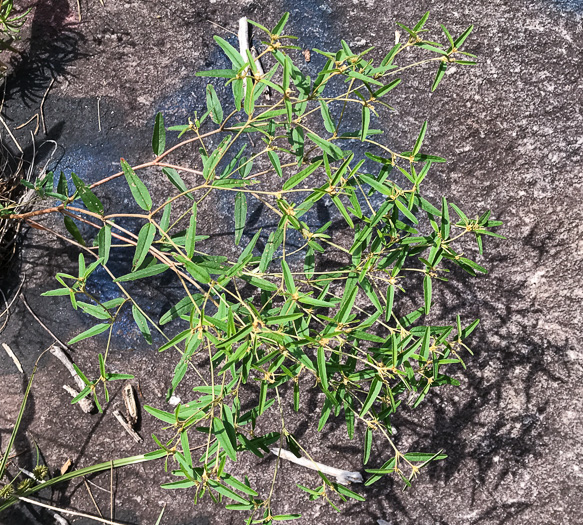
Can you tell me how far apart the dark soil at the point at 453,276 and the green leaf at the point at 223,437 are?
643 millimetres

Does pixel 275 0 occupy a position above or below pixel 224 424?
above

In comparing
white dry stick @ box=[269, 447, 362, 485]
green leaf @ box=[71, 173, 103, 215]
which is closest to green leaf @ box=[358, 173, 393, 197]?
green leaf @ box=[71, 173, 103, 215]

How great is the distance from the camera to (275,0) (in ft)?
6.23

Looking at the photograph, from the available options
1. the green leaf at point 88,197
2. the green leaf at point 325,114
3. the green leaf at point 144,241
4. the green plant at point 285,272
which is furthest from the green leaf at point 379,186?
the green leaf at point 88,197

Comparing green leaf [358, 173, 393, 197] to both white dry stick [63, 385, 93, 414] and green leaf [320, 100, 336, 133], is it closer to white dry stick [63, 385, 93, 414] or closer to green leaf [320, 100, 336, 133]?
green leaf [320, 100, 336, 133]

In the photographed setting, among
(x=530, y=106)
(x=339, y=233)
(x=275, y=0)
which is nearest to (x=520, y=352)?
(x=339, y=233)

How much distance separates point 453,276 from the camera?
178cm

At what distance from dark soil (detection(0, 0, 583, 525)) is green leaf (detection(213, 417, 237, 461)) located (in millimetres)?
643

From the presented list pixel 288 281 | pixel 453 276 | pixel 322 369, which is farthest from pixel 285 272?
pixel 453 276

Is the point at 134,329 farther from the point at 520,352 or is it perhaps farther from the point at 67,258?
the point at 520,352

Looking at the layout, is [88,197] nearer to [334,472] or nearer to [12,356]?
[12,356]

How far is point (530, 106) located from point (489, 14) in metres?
0.35

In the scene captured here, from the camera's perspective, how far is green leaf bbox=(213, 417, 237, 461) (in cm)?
114

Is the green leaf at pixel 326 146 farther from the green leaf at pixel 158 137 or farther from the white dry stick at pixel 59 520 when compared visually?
the white dry stick at pixel 59 520
